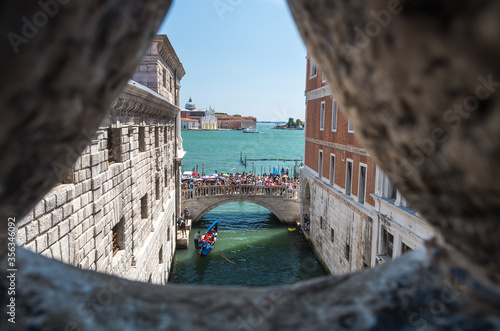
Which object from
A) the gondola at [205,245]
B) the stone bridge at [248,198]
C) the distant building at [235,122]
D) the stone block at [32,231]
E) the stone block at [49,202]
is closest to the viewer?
the stone block at [32,231]

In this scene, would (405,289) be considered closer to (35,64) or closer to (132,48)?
(132,48)

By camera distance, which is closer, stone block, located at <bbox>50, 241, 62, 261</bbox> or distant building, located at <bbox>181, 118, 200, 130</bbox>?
stone block, located at <bbox>50, 241, 62, 261</bbox>

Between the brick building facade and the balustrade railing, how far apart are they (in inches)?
389

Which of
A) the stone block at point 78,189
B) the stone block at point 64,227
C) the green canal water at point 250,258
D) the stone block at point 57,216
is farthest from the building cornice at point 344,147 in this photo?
the stone block at point 57,216

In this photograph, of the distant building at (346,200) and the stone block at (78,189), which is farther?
the distant building at (346,200)

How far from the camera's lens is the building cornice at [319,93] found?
56.2ft

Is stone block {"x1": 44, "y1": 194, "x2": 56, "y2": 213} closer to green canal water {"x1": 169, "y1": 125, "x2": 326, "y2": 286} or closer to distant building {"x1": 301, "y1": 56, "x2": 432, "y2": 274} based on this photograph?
distant building {"x1": 301, "y1": 56, "x2": 432, "y2": 274}

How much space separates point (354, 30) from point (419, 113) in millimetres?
298

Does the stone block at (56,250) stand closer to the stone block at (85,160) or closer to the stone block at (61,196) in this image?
the stone block at (61,196)

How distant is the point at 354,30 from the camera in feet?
3.33

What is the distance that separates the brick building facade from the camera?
5328 mm

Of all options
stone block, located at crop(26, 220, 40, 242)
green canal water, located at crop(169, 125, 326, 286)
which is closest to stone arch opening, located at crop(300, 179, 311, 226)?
green canal water, located at crop(169, 125, 326, 286)

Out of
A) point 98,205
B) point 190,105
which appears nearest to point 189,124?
point 190,105

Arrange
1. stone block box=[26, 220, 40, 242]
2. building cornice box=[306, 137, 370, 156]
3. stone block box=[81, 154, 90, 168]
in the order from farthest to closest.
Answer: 1. building cornice box=[306, 137, 370, 156]
2. stone block box=[81, 154, 90, 168]
3. stone block box=[26, 220, 40, 242]
